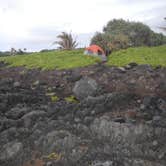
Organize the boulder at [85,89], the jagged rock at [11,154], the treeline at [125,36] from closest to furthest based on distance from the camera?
1. the jagged rock at [11,154]
2. the boulder at [85,89]
3. the treeline at [125,36]

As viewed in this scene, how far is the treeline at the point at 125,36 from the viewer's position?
25.1 m

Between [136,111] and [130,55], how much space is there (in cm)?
918

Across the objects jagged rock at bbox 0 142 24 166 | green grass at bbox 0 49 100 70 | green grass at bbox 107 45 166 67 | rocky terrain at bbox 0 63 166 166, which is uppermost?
green grass at bbox 107 45 166 67

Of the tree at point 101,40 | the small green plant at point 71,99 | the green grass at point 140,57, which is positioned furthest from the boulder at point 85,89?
the tree at point 101,40

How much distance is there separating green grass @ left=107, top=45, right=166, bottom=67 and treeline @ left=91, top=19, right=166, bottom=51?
2.67 meters

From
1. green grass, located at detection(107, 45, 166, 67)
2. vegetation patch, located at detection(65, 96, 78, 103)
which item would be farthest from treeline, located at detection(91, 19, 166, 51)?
vegetation patch, located at detection(65, 96, 78, 103)

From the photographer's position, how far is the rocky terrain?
9766 mm

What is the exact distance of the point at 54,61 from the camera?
2367 centimetres

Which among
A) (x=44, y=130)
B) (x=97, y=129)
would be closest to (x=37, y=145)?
(x=44, y=130)

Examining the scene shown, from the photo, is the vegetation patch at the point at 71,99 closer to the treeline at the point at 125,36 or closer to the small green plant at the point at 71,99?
the small green plant at the point at 71,99

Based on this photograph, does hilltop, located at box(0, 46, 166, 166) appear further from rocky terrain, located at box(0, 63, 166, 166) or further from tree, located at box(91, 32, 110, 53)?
tree, located at box(91, 32, 110, 53)

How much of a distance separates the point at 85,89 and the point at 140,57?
5.79 meters

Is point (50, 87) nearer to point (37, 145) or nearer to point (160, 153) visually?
point (37, 145)

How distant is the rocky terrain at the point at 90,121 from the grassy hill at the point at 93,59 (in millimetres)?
1755
